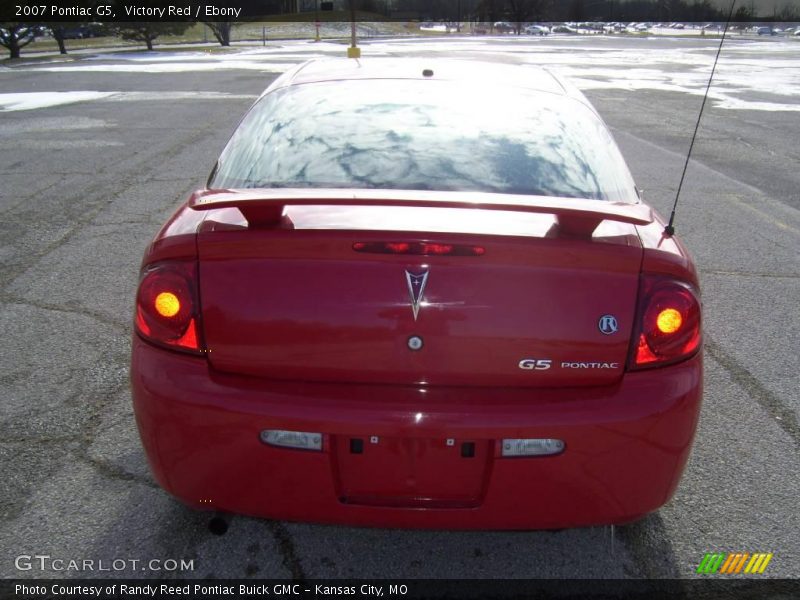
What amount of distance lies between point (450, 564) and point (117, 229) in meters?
4.82

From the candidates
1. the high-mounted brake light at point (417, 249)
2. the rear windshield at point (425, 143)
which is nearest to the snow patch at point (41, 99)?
the rear windshield at point (425, 143)

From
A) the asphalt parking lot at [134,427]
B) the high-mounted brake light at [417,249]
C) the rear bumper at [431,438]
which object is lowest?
the asphalt parking lot at [134,427]

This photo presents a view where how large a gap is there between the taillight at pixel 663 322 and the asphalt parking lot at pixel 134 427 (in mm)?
788

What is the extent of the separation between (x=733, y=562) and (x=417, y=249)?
1.56 meters

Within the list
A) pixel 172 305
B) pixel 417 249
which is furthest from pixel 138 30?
pixel 417 249

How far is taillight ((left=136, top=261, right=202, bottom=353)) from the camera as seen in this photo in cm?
204

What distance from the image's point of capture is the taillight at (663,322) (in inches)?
79.0

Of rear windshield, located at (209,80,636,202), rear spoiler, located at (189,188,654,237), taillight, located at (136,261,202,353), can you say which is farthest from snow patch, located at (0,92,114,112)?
rear spoiler, located at (189,188,654,237)

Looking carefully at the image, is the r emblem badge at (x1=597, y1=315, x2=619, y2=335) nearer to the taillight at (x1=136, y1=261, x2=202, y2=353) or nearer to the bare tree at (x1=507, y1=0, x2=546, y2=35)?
the taillight at (x1=136, y1=261, x2=202, y2=353)

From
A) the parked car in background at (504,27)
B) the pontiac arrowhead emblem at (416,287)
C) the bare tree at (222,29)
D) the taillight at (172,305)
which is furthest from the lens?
the parked car in background at (504,27)

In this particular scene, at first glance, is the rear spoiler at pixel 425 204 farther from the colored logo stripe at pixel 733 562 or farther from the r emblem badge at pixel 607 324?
the colored logo stripe at pixel 733 562

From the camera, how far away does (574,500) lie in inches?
79.4

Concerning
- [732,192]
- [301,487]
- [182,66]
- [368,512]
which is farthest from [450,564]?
[182,66]

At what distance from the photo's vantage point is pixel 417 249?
6.34 ft
